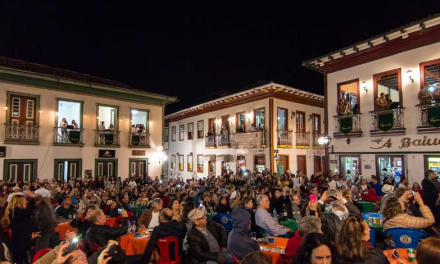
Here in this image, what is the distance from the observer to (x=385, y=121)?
13.6m

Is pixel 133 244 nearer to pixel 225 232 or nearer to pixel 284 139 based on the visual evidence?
pixel 225 232

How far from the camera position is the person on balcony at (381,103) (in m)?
13.9

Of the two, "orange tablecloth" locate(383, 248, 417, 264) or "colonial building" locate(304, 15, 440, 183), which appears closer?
"orange tablecloth" locate(383, 248, 417, 264)

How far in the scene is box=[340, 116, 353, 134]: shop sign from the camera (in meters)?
15.2

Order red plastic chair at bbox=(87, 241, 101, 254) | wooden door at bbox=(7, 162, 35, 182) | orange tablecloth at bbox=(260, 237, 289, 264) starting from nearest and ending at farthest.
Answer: orange tablecloth at bbox=(260, 237, 289, 264) → red plastic chair at bbox=(87, 241, 101, 254) → wooden door at bbox=(7, 162, 35, 182)

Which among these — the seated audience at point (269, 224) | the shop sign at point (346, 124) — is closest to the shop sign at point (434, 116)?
the shop sign at point (346, 124)

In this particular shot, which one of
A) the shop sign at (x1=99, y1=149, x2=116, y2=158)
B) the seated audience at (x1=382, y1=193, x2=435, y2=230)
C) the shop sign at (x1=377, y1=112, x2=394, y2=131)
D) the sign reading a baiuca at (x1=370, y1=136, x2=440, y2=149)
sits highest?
the shop sign at (x1=377, y1=112, x2=394, y2=131)

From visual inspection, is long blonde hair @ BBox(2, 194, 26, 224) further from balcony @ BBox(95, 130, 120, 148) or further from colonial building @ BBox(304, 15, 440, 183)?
colonial building @ BBox(304, 15, 440, 183)

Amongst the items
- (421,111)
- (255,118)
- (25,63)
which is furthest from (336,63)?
(25,63)

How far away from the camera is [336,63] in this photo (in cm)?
1614

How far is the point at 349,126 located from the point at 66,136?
56.4 feet

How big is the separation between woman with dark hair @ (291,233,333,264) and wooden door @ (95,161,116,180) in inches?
734

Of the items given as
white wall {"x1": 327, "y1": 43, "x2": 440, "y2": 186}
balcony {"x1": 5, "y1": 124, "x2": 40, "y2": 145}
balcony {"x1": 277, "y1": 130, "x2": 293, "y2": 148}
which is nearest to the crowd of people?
white wall {"x1": 327, "y1": 43, "x2": 440, "y2": 186}

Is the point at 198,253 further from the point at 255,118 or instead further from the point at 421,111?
the point at 255,118
